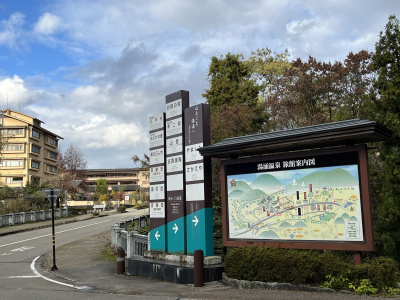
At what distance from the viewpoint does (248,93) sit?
105 ft

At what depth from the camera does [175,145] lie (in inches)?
582

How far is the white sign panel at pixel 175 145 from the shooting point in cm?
1456

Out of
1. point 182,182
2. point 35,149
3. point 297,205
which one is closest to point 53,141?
point 35,149

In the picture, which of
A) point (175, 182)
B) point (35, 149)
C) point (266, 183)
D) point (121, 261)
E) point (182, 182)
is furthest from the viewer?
point (35, 149)

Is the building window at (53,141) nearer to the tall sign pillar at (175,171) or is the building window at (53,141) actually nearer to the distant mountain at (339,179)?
the tall sign pillar at (175,171)

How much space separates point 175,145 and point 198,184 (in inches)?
75.6

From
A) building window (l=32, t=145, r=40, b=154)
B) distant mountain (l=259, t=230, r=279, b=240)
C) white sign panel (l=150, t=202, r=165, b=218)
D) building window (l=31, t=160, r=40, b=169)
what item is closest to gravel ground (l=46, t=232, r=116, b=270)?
white sign panel (l=150, t=202, r=165, b=218)

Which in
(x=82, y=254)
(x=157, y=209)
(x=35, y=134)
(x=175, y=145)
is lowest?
(x=82, y=254)

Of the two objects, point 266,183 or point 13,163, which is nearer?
point 266,183

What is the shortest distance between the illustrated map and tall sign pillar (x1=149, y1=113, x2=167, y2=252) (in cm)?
302

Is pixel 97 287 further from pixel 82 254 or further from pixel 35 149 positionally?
pixel 35 149

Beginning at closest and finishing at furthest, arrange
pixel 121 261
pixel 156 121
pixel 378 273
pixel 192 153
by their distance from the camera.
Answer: pixel 378 273 < pixel 192 153 < pixel 121 261 < pixel 156 121

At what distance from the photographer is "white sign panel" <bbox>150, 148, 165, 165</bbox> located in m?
15.5

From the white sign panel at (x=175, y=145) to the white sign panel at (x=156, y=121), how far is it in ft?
2.89
